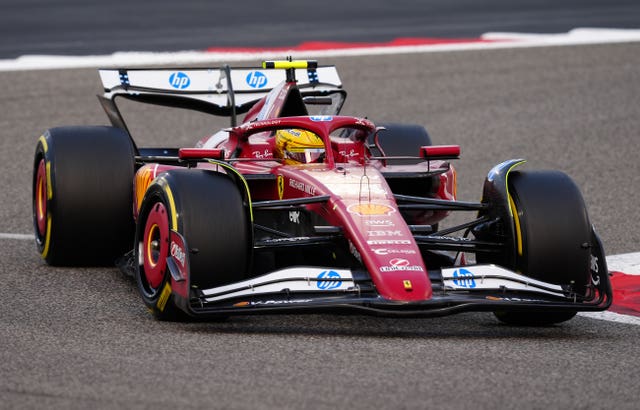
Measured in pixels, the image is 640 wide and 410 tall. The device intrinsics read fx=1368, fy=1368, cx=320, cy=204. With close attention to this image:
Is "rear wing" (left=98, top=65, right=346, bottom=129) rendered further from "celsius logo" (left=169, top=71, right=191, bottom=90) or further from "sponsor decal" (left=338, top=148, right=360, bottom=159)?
"sponsor decal" (left=338, top=148, right=360, bottom=159)

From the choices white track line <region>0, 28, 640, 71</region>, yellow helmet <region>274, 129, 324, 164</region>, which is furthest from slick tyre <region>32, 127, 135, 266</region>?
white track line <region>0, 28, 640, 71</region>

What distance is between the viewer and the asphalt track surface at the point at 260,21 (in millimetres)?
A: 19609

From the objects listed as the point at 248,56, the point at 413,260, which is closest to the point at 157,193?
the point at 413,260

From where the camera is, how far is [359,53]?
18.7 m

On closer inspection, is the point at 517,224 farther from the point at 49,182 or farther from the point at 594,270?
the point at 49,182

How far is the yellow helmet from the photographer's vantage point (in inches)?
332

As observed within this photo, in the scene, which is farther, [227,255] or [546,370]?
[227,255]

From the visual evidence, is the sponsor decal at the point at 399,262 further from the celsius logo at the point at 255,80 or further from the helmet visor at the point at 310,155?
the celsius logo at the point at 255,80

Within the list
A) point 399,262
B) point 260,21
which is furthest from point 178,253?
point 260,21

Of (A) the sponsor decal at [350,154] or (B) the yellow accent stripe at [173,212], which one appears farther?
(A) the sponsor decal at [350,154]

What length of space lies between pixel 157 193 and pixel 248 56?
425 inches

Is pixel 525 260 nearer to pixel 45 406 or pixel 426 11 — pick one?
pixel 45 406

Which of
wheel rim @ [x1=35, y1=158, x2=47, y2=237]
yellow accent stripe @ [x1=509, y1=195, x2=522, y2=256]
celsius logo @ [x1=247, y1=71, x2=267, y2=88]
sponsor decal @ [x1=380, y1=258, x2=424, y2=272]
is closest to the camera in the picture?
sponsor decal @ [x1=380, y1=258, x2=424, y2=272]

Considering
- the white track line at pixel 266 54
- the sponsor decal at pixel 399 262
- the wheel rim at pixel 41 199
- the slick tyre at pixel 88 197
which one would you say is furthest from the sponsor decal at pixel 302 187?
the white track line at pixel 266 54
